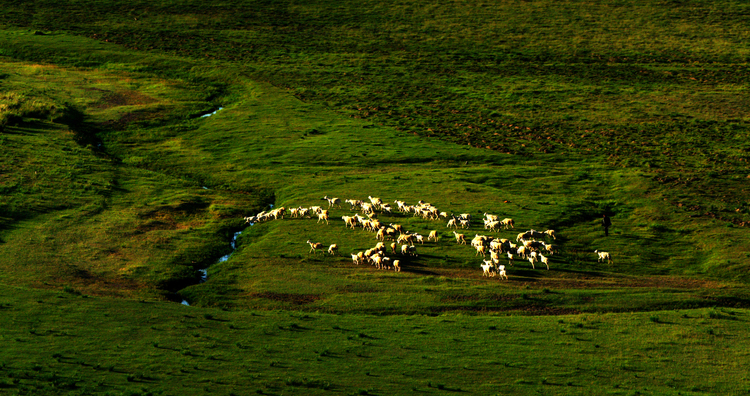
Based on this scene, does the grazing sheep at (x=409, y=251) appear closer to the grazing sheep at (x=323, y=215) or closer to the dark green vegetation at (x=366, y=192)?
the dark green vegetation at (x=366, y=192)

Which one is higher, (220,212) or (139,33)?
(139,33)

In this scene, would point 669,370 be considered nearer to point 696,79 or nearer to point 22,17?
point 696,79

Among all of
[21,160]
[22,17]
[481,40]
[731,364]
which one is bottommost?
[731,364]

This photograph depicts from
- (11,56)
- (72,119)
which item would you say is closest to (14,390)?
(72,119)

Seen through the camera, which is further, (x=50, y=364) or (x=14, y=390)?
(x=50, y=364)

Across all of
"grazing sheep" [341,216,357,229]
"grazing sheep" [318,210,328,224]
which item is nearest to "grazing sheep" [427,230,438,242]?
"grazing sheep" [341,216,357,229]

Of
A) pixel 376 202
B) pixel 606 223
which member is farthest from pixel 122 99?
pixel 606 223

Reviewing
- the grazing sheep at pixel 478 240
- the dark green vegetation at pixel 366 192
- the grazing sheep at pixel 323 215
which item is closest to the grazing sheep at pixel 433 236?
the dark green vegetation at pixel 366 192

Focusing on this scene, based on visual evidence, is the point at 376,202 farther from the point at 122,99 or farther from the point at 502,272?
the point at 122,99
